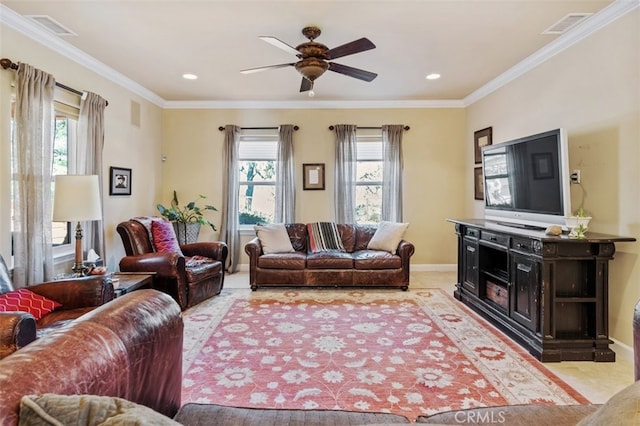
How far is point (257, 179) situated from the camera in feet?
20.1

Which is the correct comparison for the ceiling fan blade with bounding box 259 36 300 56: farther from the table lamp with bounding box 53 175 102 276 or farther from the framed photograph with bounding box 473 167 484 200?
the framed photograph with bounding box 473 167 484 200

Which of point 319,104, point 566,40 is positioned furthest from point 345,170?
point 566,40

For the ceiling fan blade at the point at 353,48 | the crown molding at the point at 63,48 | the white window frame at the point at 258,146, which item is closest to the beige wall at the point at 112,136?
the crown molding at the point at 63,48

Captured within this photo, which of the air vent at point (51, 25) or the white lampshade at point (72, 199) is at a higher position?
the air vent at point (51, 25)

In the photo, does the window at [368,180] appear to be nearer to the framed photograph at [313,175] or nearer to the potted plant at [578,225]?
the framed photograph at [313,175]

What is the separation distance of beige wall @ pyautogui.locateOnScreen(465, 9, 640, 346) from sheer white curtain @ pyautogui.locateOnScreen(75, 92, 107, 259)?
482cm

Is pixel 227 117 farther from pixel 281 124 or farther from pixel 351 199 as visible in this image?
pixel 351 199

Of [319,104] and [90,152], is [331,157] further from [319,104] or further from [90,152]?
[90,152]

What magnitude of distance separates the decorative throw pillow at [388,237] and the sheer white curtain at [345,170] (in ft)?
2.22

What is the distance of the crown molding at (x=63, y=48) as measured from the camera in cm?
304

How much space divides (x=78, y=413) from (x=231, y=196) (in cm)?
530

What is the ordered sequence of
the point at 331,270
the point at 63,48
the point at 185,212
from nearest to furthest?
the point at 63,48 → the point at 331,270 → the point at 185,212

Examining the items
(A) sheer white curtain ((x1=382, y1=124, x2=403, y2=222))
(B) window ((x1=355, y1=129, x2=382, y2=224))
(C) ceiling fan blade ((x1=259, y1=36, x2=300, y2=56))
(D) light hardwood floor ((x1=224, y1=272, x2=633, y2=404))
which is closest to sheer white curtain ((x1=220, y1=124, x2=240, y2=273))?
(B) window ((x1=355, y1=129, x2=382, y2=224))

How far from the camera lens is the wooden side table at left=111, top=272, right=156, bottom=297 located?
318 cm
